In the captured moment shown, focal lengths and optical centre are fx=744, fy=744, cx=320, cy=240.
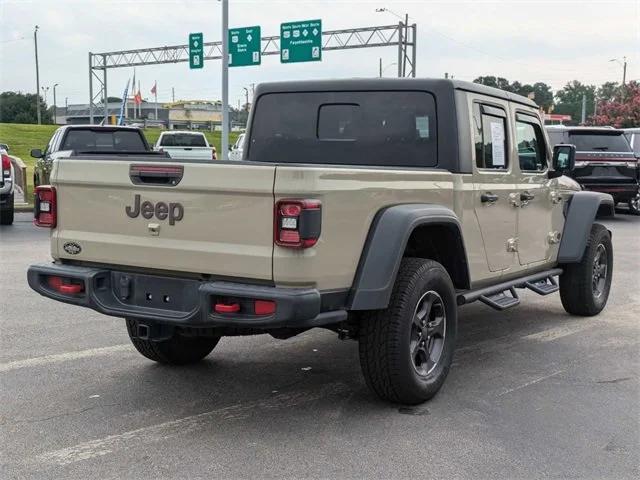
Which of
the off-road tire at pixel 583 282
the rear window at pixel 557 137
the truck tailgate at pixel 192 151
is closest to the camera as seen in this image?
the off-road tire at pixel 583 282

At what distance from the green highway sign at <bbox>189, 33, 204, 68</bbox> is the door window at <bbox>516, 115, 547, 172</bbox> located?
28.7 metres

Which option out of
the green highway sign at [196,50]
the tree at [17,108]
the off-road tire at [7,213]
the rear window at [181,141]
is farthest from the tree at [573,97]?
the off-road tire at [7,213]

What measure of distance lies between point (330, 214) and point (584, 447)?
181 cm

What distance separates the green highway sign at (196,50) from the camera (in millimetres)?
33219

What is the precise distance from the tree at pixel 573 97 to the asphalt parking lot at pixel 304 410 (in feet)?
429

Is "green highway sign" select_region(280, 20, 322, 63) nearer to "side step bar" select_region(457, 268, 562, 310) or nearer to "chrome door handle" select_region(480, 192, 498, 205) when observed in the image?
"side step bar" select_region(457, 268, 562, 310)

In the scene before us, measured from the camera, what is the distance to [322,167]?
373cm

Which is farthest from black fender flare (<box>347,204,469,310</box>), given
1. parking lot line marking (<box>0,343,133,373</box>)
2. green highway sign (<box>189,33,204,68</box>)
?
green highway sign (<box>189,33,204,68</box>)

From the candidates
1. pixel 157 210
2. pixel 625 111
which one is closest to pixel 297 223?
pixel 157 210

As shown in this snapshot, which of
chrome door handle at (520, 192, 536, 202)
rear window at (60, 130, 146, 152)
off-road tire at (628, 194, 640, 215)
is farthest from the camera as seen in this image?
off-road tire at (628, 194, 640, 215)

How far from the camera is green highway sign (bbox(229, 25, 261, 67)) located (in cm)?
2923

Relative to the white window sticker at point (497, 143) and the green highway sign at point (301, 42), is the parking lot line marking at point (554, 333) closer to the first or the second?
the white window sticker at point (497, 143)

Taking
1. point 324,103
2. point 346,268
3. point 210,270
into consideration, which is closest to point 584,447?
point 346,268

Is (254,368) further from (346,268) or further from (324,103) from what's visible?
(324,103)
